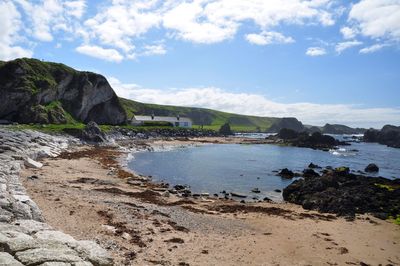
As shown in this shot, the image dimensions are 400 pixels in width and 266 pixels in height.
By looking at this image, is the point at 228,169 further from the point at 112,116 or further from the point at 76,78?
the point at 112,116

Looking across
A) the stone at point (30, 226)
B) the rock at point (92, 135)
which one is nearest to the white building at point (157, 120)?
the rock at point (92, 135)

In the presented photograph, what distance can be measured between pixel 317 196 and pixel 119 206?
17.7 meters

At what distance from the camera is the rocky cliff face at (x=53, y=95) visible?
279 ft

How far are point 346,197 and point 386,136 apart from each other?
151781 mm

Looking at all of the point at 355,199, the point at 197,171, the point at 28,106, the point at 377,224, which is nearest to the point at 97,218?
the point at 377,224

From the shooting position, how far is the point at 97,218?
20.8 metres

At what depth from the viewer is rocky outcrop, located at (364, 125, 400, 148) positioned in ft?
495

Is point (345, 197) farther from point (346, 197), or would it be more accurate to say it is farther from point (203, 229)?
point (203, 229)

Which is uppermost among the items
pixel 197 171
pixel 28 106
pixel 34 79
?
pixel 34 79

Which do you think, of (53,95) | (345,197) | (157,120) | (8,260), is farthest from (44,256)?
(157,120)

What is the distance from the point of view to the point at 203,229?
70.5 ft

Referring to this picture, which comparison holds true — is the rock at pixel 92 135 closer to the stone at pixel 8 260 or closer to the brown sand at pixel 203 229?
the brown sand at pixel 203 229

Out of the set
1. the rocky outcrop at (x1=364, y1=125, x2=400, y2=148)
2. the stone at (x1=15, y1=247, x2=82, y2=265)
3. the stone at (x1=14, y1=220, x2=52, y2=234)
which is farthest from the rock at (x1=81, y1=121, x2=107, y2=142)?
the rocky outcrop at (x1=364, y1=125, x2=400, y2=148)

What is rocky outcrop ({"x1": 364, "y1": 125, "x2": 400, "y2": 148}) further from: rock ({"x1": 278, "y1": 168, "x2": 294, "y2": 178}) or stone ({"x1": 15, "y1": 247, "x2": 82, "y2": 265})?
stone ({"x1": 15, "y1": 247, "x2": 82, "y2": 265})
